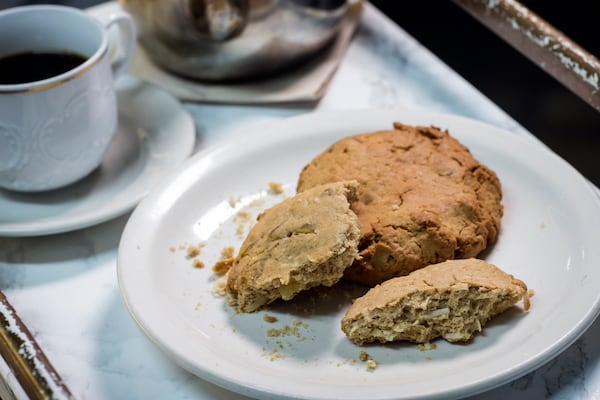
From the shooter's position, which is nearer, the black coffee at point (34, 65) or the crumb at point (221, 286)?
the crumb at point (221, 286)

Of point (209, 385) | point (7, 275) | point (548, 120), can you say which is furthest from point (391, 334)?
point (548, 120)

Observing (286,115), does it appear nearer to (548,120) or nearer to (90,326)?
(90,326)

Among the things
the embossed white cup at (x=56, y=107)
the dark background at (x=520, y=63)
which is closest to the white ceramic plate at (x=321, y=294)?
the embossed white cup at (x=56, y=107)

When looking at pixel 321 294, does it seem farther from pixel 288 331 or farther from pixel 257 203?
pixel 257 203

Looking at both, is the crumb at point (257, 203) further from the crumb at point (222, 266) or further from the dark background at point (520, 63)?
the dark background at point (520, 63)

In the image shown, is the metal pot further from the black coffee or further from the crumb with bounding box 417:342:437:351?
the crumb with bounding box 417:342:437:351

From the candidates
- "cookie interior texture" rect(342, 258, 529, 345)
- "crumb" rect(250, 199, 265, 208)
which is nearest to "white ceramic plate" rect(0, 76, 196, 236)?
"crumb" rect(250, 199, 265, 208)
